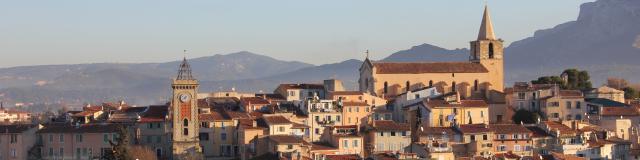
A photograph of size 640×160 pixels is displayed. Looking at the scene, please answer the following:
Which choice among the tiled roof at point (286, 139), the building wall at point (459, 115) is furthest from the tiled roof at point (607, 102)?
the tiled roof at point (286, 139)

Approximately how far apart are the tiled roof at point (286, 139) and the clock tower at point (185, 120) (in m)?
4.03

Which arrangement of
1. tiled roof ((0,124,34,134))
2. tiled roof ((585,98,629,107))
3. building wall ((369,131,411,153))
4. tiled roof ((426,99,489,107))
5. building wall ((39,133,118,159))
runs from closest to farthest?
1. building wall ((369,131,411,153))
2. building wall ((39,133,118,159))
3. tiled roof ((0,124,34,134))
4. tiled roof ((426,99,489,107))
5. tiled roof ((585,98,629,107))

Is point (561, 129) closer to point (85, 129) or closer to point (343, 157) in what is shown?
point (343, 157)

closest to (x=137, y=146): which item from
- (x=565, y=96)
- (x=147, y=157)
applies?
(x=147, y=157)

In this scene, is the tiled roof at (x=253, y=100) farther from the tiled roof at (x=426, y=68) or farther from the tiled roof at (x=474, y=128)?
the tiled roof at (x=474, y=128)

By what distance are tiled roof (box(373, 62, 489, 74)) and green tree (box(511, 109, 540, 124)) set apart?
30.1ft

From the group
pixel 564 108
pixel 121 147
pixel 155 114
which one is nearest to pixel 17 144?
pixel 155 114

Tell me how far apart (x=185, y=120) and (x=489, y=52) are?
3060cm

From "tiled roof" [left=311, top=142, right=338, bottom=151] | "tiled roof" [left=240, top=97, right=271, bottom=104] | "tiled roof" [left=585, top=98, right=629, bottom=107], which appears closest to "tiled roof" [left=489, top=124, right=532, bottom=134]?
"tiled roof" [left=311, top=142, right=338, bottom=151]

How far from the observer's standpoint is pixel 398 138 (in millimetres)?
66188

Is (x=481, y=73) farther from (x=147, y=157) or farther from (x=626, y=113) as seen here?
(x=147, y=157)

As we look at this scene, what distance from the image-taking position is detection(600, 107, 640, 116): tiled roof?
75500 millimetres

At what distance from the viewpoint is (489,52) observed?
91.1m

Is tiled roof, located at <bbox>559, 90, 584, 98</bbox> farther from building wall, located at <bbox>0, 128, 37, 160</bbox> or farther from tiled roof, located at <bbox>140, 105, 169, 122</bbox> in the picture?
building wall, located at <bbox>0, 128, 37, 160</bbox>
